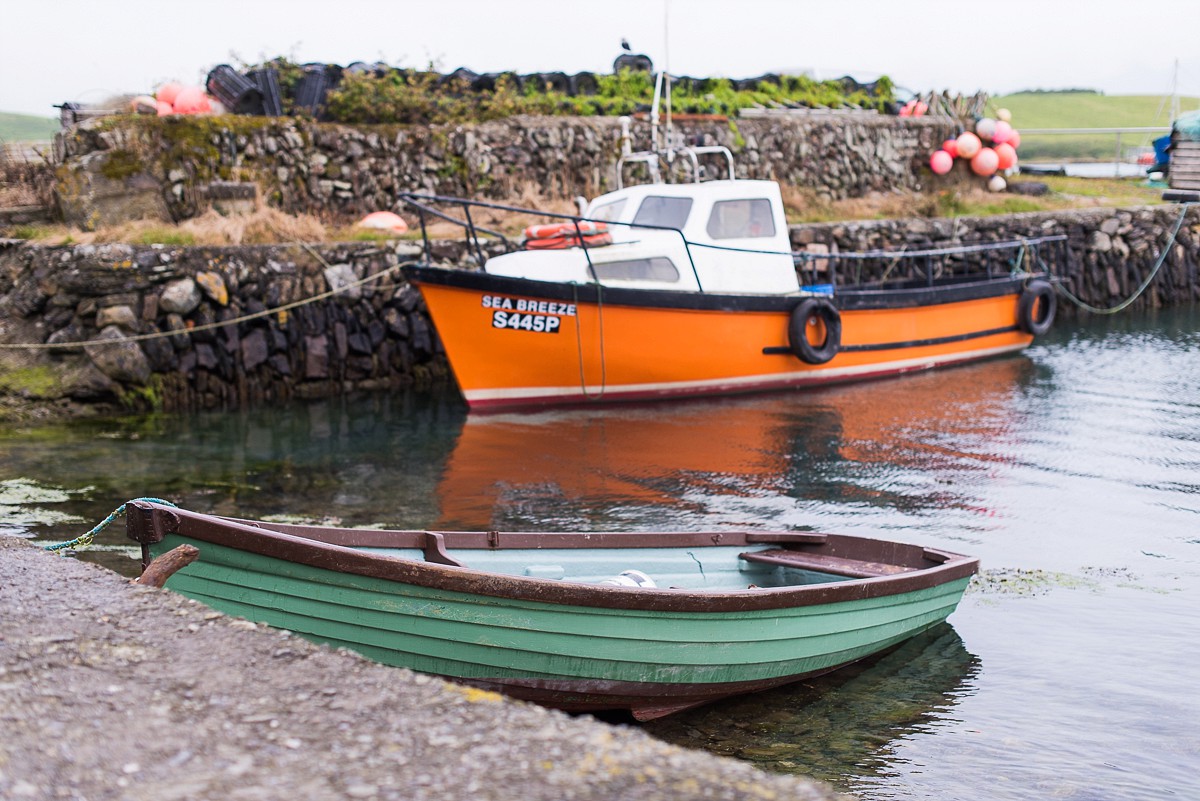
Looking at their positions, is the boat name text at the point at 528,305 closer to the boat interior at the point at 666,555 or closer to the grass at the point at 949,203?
the boat interior at the point at 666,555

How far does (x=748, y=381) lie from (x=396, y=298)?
15.0 feet

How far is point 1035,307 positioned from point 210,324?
11.5 m

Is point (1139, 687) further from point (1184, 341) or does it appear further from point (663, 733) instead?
point (1184, 341)

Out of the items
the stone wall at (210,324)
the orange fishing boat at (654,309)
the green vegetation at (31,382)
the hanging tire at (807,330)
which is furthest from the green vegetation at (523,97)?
the hanging tire at (807,330)

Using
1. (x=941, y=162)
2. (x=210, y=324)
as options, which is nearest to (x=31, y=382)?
(x=210, y=324)

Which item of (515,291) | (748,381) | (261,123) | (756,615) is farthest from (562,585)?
(261,123)

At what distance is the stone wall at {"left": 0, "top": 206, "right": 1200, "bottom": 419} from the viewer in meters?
13.3

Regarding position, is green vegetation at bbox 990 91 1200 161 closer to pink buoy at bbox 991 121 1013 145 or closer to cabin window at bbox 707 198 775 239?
pink buoy at bbox 991 121 1013 145

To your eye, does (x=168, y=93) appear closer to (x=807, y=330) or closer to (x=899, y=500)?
(x=807, y=330)

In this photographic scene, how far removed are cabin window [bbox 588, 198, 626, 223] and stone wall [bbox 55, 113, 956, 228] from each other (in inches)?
84.2

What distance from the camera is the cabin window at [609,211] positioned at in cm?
1407

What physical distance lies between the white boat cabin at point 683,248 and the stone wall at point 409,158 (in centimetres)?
220

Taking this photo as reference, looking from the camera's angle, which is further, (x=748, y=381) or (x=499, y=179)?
(x=499, y=179)

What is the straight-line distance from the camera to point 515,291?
40.5 feet
